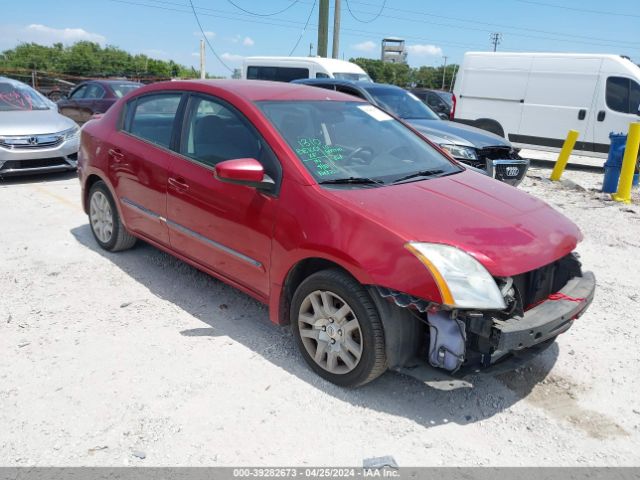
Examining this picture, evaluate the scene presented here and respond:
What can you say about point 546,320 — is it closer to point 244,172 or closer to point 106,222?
point 244,172

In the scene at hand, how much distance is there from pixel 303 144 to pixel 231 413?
65.8 inches

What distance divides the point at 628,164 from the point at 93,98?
1083 centimetres

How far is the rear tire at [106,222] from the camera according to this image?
4.89 m

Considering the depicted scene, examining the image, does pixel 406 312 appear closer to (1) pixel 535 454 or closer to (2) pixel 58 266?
(1) pixel 535 454

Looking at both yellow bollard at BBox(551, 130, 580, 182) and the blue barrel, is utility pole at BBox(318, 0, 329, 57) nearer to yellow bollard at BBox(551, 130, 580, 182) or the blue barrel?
yellow bollard at BBox(551, 130, 580, 182)

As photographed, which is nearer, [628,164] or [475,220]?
[475,220]

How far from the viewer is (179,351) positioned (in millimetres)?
3426

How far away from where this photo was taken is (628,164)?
26.9 feet

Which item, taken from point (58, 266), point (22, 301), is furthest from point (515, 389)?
point (58, 266)

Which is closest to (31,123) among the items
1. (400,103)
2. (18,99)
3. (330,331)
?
(18,99)

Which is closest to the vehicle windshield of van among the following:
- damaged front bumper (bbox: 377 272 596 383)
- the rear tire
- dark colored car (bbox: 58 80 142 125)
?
damaged front bumper (bbox: 377 272 596 383)

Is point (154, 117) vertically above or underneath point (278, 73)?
underneath

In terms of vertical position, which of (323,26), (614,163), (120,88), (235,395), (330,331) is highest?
(323,26)

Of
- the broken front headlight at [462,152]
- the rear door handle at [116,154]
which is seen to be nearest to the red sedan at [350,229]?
the rear door handle at [116,154]
